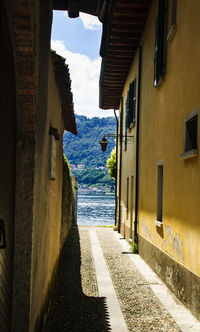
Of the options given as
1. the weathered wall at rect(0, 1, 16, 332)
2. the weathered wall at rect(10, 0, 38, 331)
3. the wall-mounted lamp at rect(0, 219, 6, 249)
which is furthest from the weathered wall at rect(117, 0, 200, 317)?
the wall-mounted lamp at rect(0, 219, 6, 249)

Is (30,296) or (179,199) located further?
(179,199)

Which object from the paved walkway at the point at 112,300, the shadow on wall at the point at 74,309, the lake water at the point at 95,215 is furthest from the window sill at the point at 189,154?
the lake water at the point at 95,215

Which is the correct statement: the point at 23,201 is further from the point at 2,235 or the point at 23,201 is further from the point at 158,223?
the point at 158,223

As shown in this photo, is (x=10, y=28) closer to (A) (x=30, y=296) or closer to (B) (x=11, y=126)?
(B) (x=11, y=126)

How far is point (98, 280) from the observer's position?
829 centimetres

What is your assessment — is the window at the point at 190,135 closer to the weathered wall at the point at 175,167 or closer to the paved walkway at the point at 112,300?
the weathered wall at the point at 175,167

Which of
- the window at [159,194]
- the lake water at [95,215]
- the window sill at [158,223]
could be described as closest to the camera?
the window sill at [158,223]

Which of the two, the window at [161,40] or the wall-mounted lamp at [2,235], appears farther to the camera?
the window at [161,40]

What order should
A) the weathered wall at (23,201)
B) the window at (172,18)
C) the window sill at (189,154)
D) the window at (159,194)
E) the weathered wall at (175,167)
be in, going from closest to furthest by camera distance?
the weathered wall at (23,201), the window sill at (189,154), the weathered wall at (175,167), the window at (172,18), the window at (159,194)

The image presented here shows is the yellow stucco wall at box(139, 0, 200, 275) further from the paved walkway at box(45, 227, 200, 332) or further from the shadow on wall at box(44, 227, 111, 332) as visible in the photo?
the shadow on wall at box(44, 227, 111, 332)

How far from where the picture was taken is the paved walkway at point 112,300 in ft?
18.0

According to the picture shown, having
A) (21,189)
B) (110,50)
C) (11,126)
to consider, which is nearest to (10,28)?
(11,126)

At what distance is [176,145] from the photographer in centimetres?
762

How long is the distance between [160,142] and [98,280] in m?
3.15
